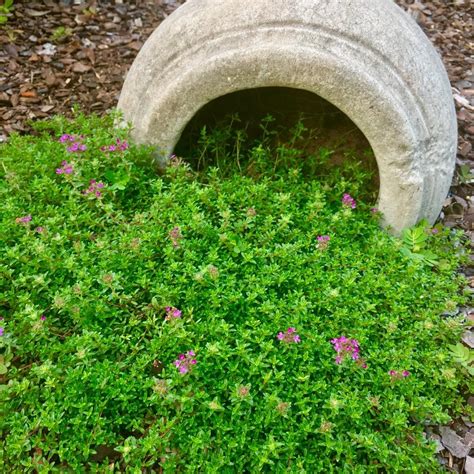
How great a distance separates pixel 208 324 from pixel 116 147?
1148 millimetres

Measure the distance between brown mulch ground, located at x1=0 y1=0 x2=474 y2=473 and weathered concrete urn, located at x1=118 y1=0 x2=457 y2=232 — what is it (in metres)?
0.81

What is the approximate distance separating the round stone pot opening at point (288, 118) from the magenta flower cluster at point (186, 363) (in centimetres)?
145

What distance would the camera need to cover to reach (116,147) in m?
2.66

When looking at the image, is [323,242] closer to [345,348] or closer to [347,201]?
[347,201]

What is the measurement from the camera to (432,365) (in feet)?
7.16

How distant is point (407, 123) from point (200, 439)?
1.71 meters

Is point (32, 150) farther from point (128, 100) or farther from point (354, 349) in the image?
point (354, 349)

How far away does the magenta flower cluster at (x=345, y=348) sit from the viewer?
1997 millimetres

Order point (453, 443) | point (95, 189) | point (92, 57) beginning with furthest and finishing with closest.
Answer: point (92, 57) < point (95, 189) < point (453, 443)

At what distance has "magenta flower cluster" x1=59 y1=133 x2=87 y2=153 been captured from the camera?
2.67 meters

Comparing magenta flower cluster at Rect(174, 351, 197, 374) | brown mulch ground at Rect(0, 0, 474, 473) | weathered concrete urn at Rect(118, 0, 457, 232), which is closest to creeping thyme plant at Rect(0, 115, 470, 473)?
magenta flower cluster at Rect(174, 351, 197, 374)

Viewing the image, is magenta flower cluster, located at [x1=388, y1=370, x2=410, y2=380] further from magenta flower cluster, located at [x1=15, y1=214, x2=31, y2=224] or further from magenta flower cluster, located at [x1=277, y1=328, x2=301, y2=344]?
magenta flower cluster, located at [x1=15, y1=214, x2=31, y2=224]

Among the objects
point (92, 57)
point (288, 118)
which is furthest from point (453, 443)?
point (92, 57)

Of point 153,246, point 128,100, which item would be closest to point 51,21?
point 128,100
